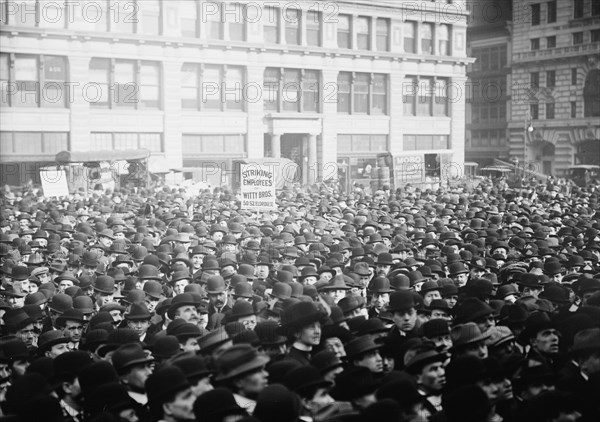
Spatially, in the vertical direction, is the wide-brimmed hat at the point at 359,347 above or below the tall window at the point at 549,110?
below

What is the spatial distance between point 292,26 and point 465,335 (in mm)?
45251

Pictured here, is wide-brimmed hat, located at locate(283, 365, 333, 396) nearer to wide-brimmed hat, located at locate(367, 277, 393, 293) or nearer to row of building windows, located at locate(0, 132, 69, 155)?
wide-brimmed hat, located at locate(367, 277, 393, 293)

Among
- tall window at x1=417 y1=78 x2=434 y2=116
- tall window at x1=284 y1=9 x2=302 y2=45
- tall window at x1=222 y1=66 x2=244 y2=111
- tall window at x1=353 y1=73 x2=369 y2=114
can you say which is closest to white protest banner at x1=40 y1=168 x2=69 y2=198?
tall window at x1=222 y1=66 x2=244 y2=111

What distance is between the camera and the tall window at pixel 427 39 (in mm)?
57219

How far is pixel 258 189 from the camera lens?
2180 centimetres

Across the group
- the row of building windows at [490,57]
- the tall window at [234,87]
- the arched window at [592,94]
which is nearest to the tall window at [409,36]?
the tall window at [234,87]

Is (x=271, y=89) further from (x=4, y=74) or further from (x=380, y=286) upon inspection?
(x=380, y=286)

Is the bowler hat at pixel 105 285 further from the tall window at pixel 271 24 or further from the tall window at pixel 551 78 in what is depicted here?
the tall window at pixel 551 78

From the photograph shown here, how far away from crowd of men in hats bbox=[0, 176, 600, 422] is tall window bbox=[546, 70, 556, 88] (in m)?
49.2

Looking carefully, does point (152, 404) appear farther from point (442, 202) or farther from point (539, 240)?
point (442, 202)

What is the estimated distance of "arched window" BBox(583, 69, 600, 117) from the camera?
62.4 metres

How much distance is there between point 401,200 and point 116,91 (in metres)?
23.0

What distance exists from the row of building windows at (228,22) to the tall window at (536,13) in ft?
34.8

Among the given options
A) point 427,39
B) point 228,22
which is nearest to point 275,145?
point 228,22
